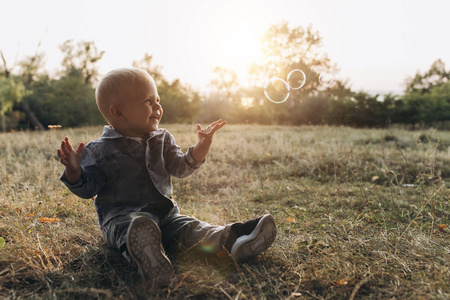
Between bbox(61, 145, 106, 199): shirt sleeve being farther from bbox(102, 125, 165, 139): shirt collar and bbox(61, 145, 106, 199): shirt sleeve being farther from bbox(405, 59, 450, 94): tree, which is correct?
bbox(405, 59, 450, 94): tree

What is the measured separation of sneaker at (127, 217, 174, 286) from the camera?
5.54ft

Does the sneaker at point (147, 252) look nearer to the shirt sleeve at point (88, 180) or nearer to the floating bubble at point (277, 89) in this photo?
the shirt sleeve at point (88, 180)

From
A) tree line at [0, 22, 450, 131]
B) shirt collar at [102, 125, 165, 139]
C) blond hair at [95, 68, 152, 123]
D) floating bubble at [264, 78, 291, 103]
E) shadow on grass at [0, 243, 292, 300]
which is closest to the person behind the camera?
shadow on grass at [0, 243, 292, 300]

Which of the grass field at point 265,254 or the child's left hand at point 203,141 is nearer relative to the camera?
the grass field at point 265,254

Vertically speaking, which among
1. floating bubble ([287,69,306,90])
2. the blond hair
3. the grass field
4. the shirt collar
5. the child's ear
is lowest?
the grass field

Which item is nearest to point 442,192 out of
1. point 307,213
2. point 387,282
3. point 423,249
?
point 307,213

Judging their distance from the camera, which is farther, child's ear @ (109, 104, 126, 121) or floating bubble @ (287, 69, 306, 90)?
floating bubble @ (287, 69, 306, 90)

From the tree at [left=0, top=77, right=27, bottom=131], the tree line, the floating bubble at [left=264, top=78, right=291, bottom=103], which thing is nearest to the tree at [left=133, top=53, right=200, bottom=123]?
the tree line

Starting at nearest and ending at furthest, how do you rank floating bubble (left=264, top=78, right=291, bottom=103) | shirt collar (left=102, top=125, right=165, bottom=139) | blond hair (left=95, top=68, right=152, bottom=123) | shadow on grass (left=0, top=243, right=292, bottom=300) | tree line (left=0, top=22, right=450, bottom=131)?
shadow on grass (left=0, top=243, right=292, bottom=300) < blond hair (left=95, top=68, right=152, bottom=123) < shirt collar (left=102, top=125, right=165, bottom=139) < floating bubble (left=264, top=78, right=291, bottom=103) < tree line (left=0, top=22, right=450, bottom=131)

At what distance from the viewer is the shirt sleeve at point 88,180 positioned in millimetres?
2016

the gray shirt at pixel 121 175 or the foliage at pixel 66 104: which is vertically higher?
the foliage at pixel 66 104

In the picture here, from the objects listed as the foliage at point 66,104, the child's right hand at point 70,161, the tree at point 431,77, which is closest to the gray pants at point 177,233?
the child's right hand at point 70,161

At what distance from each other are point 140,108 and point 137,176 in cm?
42

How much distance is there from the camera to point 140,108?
216 cm
